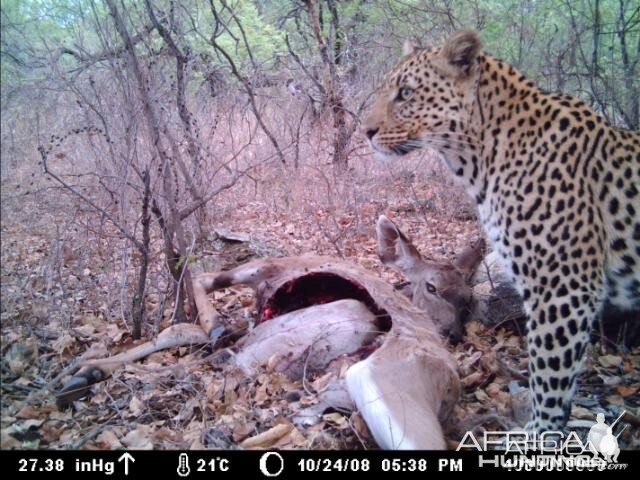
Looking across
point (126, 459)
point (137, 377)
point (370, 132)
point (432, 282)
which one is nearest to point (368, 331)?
point (432, 282)

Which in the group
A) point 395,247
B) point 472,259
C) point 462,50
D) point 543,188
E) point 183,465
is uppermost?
point 462,50

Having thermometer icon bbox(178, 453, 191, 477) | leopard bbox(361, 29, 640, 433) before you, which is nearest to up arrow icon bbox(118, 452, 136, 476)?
thermometer icon bbox(178, 453, 191, 477)

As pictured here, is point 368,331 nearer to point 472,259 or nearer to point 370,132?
point 370,132

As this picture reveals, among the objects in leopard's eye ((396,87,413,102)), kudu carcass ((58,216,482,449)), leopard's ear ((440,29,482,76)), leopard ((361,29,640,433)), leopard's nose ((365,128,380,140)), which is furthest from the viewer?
leopard's nose ((365,128,380,140))

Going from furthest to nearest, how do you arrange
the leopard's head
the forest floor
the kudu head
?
the kudu head → the leopard's head → the forest floor

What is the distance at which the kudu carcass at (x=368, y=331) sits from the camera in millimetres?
3252

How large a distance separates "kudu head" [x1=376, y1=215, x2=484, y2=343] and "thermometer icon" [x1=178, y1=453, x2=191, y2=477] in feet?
10.1

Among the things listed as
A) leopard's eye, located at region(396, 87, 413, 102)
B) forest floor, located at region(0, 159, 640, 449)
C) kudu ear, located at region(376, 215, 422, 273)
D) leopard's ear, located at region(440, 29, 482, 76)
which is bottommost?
forest floor, located at region(0, 159, 640, 449)

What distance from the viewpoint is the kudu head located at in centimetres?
549

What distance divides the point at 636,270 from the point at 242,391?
9.56 feet

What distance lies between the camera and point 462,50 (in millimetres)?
4270

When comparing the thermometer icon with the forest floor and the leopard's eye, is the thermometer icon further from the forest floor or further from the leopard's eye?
the leopard's eye

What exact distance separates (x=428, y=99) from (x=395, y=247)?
72.8 inches

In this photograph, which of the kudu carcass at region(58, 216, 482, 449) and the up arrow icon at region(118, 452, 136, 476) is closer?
the up arrow icon at region(118, 452, 136, 476)
